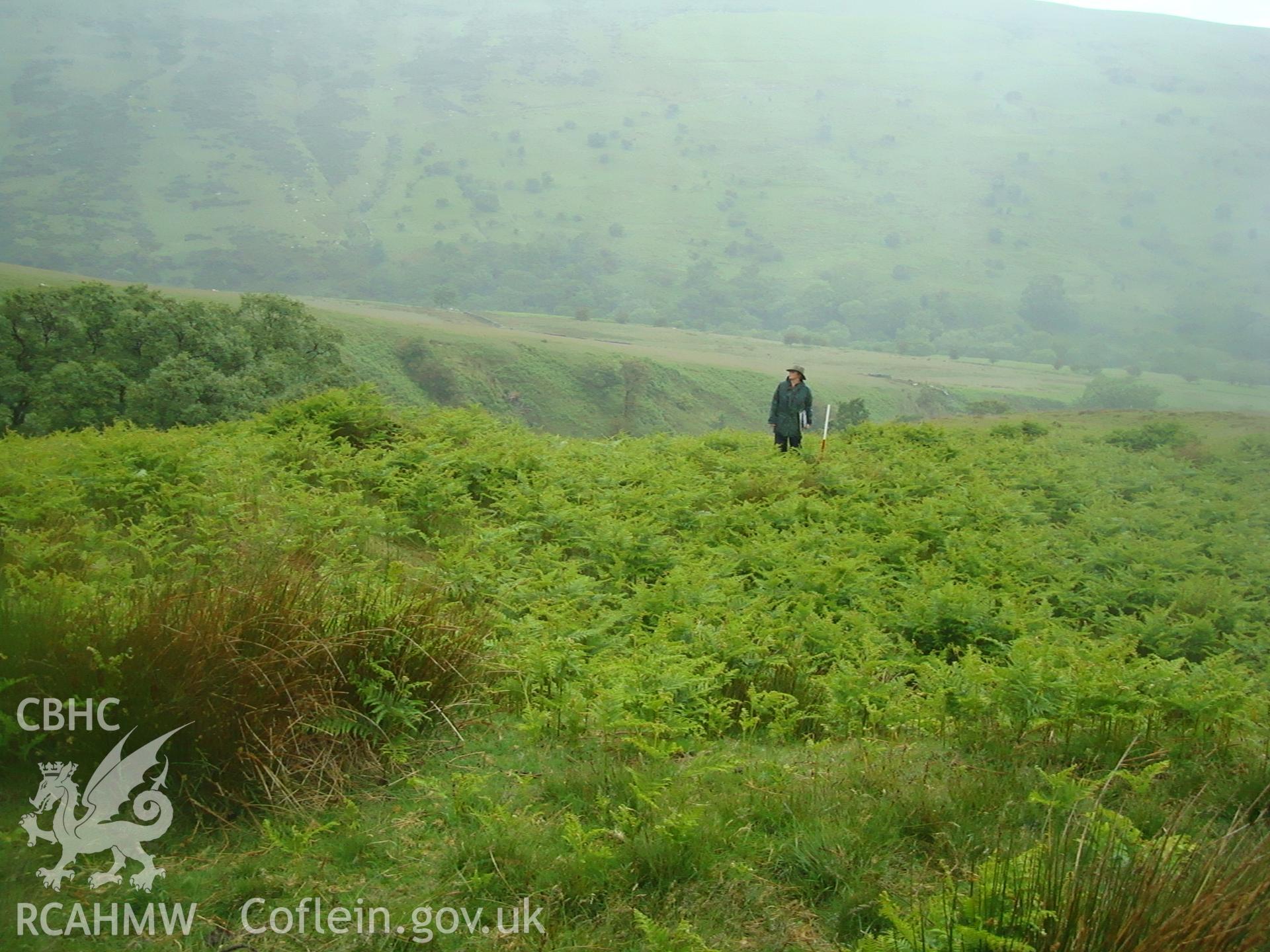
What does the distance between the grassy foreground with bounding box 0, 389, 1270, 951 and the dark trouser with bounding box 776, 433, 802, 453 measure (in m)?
8.04

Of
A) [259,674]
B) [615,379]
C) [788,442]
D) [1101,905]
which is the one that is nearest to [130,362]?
[788,442]

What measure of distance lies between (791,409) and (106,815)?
16.4m

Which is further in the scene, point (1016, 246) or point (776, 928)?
point (1016, 246)

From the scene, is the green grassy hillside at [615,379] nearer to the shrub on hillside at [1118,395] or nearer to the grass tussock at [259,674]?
the shrub on hillside at [1118,395]

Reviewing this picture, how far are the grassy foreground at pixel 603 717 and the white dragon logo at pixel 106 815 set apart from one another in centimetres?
8

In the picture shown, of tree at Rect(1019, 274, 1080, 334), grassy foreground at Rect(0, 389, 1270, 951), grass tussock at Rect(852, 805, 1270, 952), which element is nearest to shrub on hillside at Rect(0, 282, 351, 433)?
grassy foreground at Rect(0, 389, 1270, 951)

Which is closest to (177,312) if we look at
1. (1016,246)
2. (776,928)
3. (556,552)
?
(556,552)

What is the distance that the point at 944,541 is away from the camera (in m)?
12.7

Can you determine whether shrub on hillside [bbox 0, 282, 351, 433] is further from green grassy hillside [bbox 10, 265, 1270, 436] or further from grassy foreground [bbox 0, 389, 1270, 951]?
green grassy hillside [bbox 10, 265, 1270, 436]

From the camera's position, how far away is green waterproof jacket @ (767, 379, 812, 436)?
19.3 metres

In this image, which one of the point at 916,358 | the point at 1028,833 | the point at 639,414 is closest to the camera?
the point at 1028,833

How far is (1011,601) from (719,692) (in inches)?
187

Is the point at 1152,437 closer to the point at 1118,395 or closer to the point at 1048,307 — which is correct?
the point at 1118,395

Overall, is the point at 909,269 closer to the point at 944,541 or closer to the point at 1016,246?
the point at 1016,246
